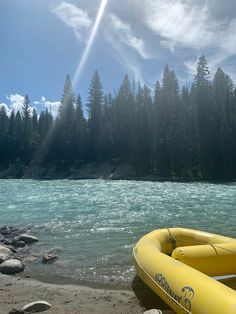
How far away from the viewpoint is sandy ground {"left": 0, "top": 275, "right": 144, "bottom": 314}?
728cm

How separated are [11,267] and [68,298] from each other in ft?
9.34

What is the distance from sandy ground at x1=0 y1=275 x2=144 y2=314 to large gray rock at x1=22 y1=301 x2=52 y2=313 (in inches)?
5.0

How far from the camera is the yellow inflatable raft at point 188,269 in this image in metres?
5.36

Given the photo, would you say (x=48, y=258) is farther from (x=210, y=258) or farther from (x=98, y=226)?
(x=210, y=258)

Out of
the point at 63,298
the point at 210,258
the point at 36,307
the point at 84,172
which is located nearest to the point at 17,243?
the point at 63,298

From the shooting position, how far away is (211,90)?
2717 inches

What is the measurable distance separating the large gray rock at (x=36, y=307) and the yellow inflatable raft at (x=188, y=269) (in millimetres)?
1963

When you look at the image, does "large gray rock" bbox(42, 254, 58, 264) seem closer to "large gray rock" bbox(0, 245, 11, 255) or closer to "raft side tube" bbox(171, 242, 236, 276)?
"large gray rock" bbox(0, 245, 11, 255)

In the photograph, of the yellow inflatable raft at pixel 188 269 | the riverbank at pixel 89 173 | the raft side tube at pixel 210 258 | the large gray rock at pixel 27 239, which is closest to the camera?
the yellow inflatable raft at pixel 188 269

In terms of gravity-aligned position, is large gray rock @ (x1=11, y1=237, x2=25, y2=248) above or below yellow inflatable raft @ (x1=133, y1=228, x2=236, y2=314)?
below

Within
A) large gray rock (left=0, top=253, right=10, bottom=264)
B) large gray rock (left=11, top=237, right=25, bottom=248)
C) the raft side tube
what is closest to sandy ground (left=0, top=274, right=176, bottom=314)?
the raft side tube

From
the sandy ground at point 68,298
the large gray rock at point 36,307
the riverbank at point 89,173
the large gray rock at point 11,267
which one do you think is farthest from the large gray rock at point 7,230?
the riverbank at point 89,173

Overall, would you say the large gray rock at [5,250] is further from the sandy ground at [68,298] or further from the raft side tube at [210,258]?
the raft side tube at [210,258]

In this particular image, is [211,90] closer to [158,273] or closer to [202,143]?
[202,143]
